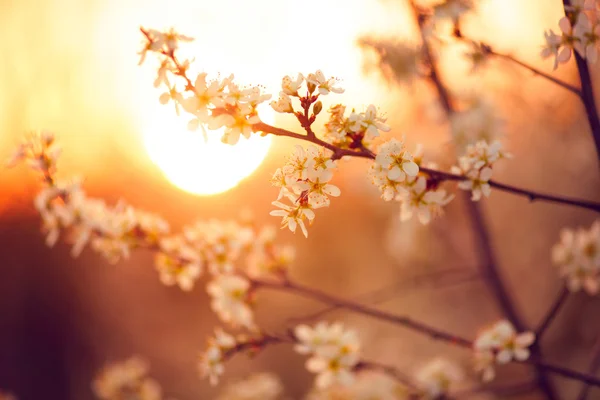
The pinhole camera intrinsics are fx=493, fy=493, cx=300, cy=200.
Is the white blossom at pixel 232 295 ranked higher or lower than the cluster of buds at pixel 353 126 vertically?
higher

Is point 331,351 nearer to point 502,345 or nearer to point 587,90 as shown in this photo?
point 502,345

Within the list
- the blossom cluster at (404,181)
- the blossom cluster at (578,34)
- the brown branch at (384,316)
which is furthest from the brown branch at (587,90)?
the brown branch at (384,316)

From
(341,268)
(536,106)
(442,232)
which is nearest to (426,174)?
(442,232)

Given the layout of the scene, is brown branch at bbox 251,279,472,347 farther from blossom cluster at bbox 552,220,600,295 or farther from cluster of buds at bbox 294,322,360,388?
blossom cluster at bbox 552,220,600,295

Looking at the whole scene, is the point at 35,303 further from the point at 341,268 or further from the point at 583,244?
the point at 583,244

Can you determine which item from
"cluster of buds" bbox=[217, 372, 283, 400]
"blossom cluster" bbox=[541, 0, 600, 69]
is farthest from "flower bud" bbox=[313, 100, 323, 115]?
"cluster of buds" bbox=[217, 372, 283, 400]

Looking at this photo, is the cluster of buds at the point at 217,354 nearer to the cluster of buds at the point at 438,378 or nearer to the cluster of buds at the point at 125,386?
the cluster of buds at the point at 438,378
